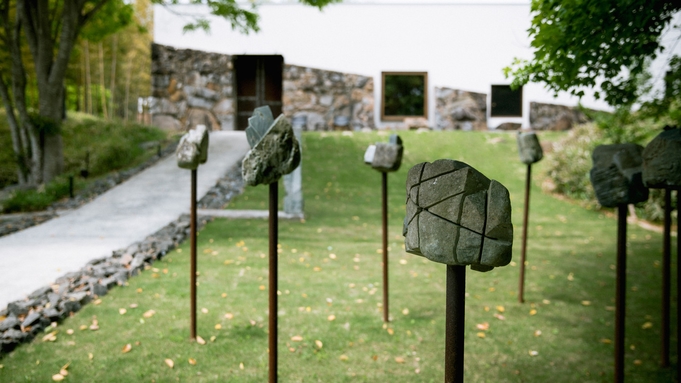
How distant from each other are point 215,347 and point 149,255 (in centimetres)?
267

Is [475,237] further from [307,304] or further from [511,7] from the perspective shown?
[511,7]

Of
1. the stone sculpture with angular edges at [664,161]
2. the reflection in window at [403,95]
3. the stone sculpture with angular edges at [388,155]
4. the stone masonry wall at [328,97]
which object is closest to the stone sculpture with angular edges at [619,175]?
the stone sculpture with angular edges at [664,161]

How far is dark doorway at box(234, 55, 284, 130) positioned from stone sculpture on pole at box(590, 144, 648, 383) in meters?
15.9

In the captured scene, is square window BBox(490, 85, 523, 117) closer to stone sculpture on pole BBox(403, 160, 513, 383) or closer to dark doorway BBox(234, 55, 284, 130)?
dark doorway BBox(234, 55, 284, 130)

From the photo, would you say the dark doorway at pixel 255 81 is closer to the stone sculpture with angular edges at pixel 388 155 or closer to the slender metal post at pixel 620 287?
the stone sculpture with angular edges at pixel 388 155

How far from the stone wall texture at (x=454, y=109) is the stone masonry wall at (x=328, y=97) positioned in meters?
2.57

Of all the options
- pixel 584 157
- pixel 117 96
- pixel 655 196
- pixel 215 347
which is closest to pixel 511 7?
pixel 584 157

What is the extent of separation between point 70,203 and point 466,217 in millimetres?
9768

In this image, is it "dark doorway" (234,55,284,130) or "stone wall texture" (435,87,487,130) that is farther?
"stone wall texture" (435,87,487,130)

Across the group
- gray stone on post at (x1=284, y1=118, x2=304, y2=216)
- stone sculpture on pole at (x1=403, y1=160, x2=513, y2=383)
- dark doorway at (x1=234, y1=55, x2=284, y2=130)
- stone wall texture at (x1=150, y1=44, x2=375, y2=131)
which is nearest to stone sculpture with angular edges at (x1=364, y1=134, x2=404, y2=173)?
stone sculpture on pole at (x1=403, y1=160, x2=513, y2=383)

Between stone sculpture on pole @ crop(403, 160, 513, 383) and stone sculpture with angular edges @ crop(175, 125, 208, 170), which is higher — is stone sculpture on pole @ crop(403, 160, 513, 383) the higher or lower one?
the lower one

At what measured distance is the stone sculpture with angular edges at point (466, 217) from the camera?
166 cm

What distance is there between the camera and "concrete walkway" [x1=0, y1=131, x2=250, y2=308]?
5.55 metres

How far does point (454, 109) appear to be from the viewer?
61.7 feet
